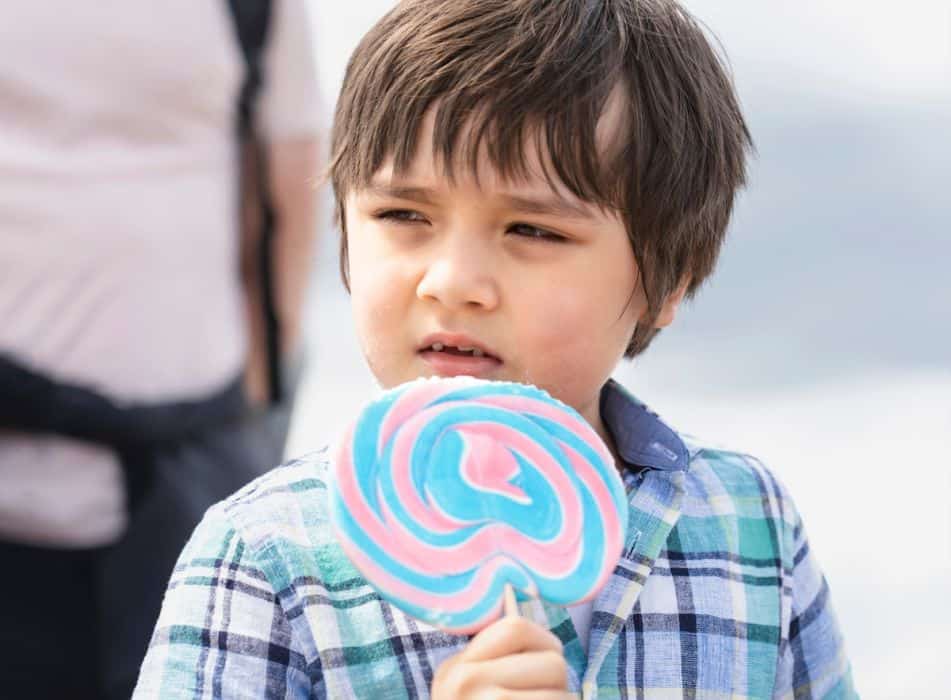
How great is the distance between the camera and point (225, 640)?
205 cm

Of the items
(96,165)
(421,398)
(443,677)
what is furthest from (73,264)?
(443,677)

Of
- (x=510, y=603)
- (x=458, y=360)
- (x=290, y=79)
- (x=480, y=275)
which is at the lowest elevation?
(x=510, y=603)

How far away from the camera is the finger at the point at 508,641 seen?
1.92 metres

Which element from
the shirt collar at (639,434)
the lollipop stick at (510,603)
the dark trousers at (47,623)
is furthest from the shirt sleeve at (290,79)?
the lollipop stick at (510,603)

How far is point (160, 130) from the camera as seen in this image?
3.22 m

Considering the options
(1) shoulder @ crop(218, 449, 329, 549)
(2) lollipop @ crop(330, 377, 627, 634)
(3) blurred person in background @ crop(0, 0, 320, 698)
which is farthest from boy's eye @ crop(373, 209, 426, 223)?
(3) blurred person in background @ crop(0, 0, 320, 698)

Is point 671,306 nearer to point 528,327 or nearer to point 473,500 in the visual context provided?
point 528,327

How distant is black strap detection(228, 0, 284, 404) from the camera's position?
134 inches

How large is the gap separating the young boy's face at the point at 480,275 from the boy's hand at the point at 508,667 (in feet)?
1.24

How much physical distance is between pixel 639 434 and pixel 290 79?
59.2 inches

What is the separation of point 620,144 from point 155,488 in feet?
4.56

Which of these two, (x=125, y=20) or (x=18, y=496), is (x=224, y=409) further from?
(x=125, y=20)

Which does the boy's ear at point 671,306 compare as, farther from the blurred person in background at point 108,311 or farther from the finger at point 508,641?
the blurred person in background at point 108,311

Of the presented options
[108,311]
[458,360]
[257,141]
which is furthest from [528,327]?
[257,141]
